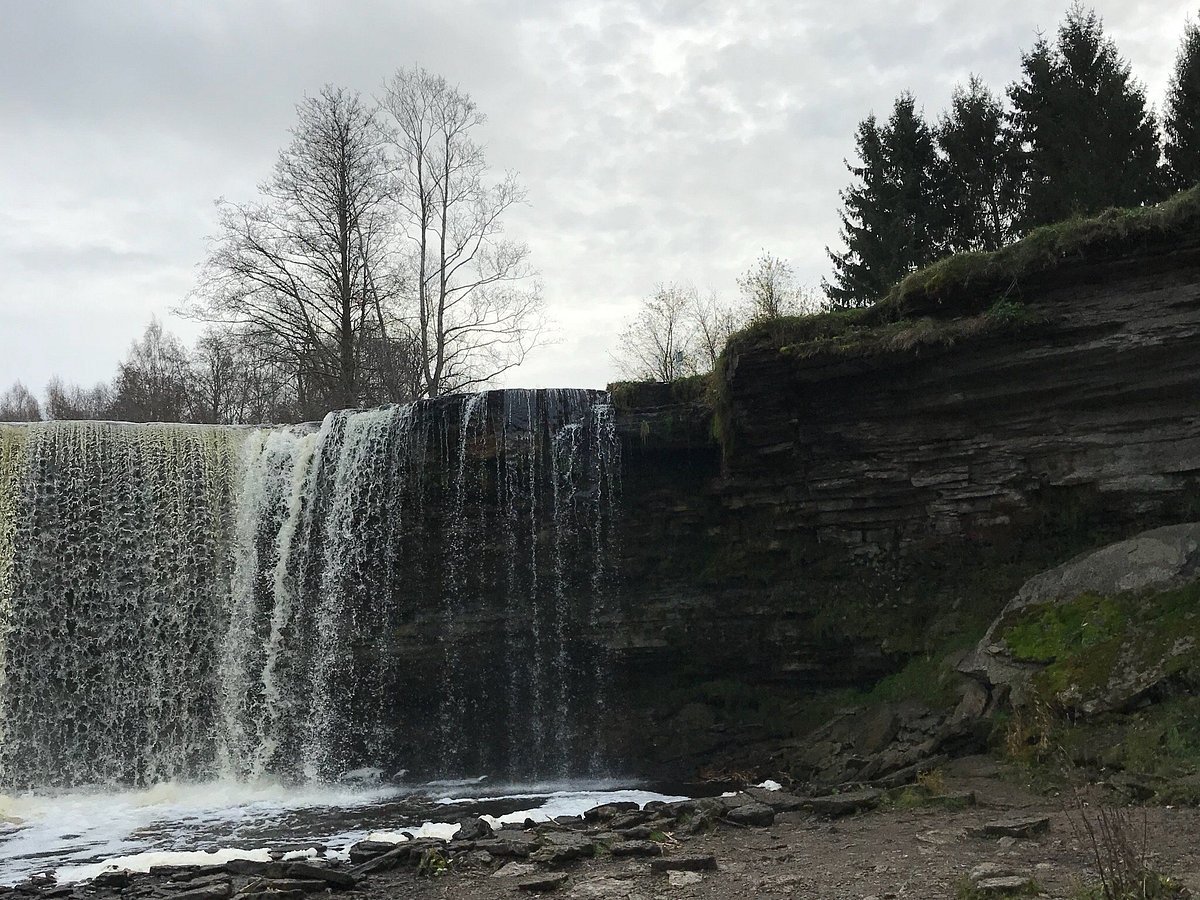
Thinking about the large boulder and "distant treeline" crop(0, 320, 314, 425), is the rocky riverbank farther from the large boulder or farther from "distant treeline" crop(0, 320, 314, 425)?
"distant treeline" crop(0, 320, 314, 425)

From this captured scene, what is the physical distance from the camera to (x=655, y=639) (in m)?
14.8

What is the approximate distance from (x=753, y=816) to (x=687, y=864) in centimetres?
182

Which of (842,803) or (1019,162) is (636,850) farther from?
(1019,162)

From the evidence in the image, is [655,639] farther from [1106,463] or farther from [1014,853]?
[1014,853]

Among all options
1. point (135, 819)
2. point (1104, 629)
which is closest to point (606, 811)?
point (1104, 629)

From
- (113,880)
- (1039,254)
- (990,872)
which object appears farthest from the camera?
(1039,254)

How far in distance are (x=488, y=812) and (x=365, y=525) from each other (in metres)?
5.81

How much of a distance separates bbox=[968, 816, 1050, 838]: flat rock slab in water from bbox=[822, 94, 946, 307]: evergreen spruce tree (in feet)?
52.3

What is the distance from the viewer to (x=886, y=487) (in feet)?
45.2

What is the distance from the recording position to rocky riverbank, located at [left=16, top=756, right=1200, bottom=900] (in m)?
6.11

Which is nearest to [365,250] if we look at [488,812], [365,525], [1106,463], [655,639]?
[365,525]

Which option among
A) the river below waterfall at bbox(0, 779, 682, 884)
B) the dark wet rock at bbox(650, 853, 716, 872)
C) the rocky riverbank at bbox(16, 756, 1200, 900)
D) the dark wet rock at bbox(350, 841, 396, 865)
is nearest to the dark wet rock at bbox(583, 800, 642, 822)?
the rocky riverbank at bbox(16, 756, 1200, 900)

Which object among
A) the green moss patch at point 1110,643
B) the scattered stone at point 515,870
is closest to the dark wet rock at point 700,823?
the scattered stone at point 515,870

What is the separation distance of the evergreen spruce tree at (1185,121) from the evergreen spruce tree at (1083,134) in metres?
0.40
